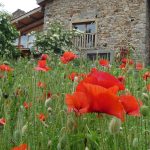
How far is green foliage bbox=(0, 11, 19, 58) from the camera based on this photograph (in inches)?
467

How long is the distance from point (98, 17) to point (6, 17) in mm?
6697

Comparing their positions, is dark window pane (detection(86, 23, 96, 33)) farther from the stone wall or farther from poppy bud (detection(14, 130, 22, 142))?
poppy bud (detection(14, 130, 22, 142))

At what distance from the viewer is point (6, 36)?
12234 millimetres

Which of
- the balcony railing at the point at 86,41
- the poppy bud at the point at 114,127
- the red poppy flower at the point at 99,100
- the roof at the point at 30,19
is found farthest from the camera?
the roof at the point at 30,19

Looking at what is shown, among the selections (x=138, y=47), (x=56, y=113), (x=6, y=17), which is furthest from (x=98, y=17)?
(x=56, y=113)

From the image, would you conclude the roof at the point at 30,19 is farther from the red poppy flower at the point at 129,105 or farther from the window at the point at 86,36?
the red poppy flower at the point at 129,105

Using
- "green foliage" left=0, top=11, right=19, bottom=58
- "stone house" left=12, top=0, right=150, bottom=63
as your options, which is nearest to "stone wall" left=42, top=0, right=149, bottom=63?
"stone house" left=12, top=0, right=150, bottom=63

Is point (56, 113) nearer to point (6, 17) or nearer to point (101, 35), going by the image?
point (6, 17)

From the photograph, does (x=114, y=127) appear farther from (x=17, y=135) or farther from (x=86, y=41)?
(x=86, y=41)

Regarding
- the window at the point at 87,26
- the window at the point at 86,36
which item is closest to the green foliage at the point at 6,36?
the window at the point at 86,36

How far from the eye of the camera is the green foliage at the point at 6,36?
38.9 feet

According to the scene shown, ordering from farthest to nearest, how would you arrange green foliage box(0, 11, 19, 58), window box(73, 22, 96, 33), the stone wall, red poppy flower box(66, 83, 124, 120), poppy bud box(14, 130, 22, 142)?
window box(73, 22, 96, 33), the stone wall, green foliage box(0, 11, 19, 58), poppy bud box(14, 130, 22, 142), red poppy flower box(66, 83, 124, 120)

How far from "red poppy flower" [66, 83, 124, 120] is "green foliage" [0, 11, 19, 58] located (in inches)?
423

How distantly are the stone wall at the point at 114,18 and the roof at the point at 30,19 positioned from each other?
1.47m
